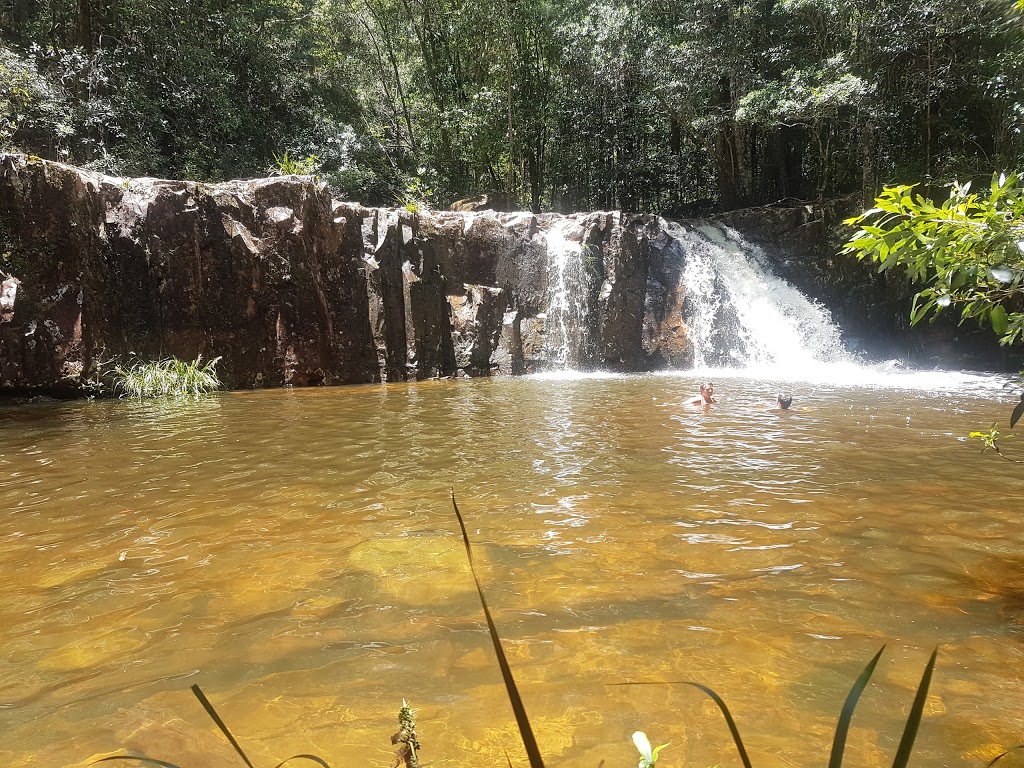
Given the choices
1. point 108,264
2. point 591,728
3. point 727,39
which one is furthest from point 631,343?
point 591,728

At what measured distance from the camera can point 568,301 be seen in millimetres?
13930

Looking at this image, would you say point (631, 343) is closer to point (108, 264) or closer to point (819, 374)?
point (819, 374)

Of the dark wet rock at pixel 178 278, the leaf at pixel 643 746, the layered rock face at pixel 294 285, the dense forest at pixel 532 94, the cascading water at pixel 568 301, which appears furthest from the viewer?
the cascading water at pixel 568 301

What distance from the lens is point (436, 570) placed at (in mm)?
2939

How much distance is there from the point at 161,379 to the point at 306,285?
3026 mm

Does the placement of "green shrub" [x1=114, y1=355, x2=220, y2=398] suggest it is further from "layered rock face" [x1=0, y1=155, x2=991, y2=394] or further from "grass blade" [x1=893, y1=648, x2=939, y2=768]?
"grass blade" [x1=893, y1=648, x2=939, y2=768]

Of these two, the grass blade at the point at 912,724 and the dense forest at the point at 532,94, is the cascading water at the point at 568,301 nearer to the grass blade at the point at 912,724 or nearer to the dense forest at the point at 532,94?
the dense forest at the point at 532,94

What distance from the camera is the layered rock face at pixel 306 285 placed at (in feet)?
30.1

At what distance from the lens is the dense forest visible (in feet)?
44.0

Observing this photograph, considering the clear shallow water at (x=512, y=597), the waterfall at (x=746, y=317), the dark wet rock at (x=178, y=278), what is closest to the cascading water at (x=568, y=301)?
the waterfall at (x=746, y=317)

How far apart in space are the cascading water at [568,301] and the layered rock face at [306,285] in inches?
1.3

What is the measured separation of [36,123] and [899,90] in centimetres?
1943

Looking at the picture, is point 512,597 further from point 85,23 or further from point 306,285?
point 85,23

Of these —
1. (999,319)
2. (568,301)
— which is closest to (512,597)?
(999,319)
